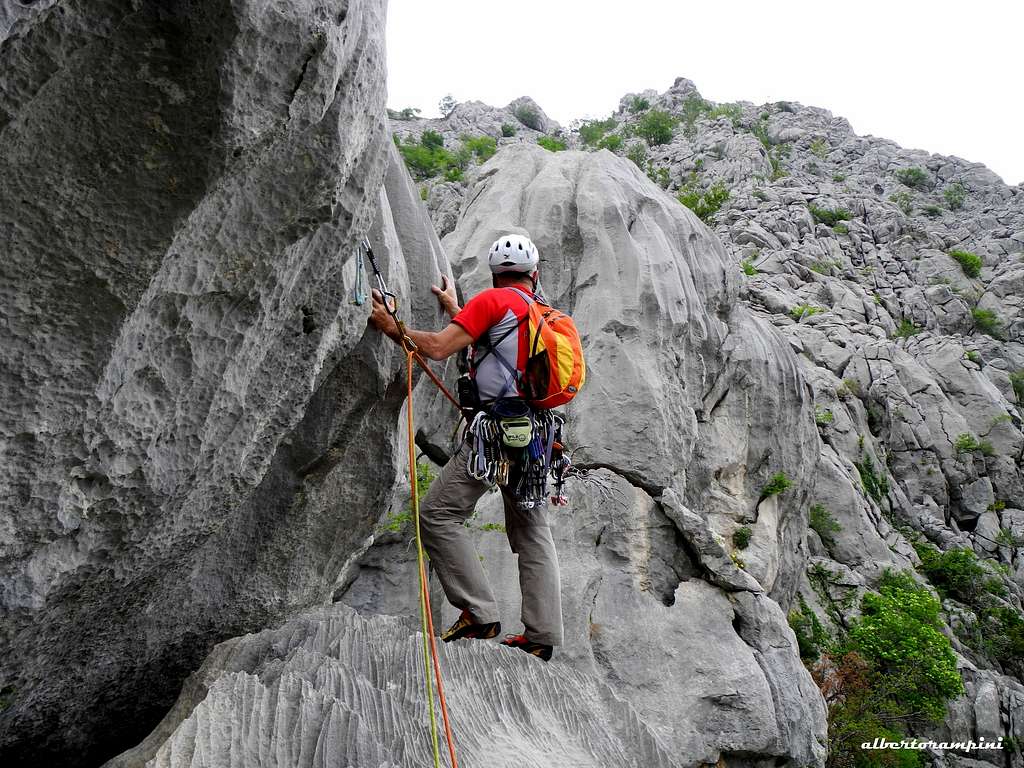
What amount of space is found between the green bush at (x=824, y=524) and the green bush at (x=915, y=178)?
37989 millimetres

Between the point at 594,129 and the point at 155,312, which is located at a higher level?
the point at 594,129

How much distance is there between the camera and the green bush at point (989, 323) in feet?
123

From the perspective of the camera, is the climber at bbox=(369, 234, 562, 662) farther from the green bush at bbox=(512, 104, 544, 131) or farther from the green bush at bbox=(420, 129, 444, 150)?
the green bush at bbox=(512, 104, 544, 131)

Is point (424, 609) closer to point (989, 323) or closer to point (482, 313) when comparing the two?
point (482, 313)

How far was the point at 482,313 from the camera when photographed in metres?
5.34

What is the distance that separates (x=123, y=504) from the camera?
3.51 m

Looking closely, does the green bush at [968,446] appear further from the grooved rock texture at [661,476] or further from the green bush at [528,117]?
the green bush at [528,117]

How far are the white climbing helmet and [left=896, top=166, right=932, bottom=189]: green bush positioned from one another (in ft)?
176

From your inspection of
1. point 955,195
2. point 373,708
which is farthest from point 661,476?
point 955,195

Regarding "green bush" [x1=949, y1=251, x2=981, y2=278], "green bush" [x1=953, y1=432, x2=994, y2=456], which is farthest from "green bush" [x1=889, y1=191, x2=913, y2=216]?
"green bush" [x1=953, y1=432, x2=994, y2=456]

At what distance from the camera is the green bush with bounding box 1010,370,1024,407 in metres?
33.9

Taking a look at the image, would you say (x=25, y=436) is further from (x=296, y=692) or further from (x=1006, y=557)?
(x=1006, y=557)

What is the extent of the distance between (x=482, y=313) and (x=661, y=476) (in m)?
5.30

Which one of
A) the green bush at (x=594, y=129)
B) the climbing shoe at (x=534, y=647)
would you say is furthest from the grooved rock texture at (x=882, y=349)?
the climbing shoe at (x=534, y=647)
